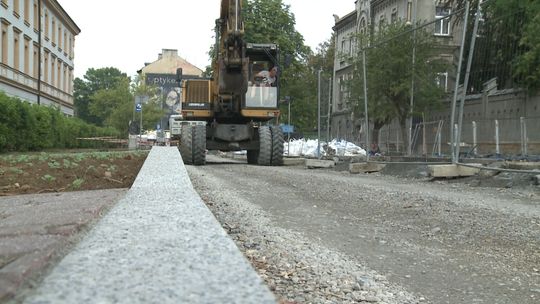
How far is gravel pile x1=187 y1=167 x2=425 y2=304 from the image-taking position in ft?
12.4

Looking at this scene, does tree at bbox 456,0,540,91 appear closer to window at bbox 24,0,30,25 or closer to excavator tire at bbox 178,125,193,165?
excavator tire at bbox 178,125,193,165

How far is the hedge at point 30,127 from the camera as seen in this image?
20.5 metres

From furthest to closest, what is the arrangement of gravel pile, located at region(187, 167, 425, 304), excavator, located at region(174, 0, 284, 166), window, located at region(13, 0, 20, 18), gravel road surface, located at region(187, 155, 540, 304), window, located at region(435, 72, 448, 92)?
window, located at region(13, 0, 20, 18)
window, located at region(435, 72, 448, 92)
excavator, located at region(174, 0, 284, 166)
gravel road surface, located at region(187, 155, 540, 304)
gravel pile, located at region(187, 167, 425, 304)

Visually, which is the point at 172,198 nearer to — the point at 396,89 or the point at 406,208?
the point at 406,208

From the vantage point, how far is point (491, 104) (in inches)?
530

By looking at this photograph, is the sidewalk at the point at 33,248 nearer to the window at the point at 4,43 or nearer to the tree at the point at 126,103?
the window at the point at 4,43

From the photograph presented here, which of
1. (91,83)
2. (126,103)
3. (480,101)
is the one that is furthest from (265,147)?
(91,83)

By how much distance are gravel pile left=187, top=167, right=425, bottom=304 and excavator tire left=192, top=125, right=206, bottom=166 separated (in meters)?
12.4

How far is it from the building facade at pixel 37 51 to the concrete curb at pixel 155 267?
123ft

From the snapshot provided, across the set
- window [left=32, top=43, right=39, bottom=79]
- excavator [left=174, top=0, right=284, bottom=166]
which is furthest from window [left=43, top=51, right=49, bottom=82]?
excavator [left=174, top=0, right=284, bottom=166]

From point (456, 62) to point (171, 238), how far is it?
38.2 feet

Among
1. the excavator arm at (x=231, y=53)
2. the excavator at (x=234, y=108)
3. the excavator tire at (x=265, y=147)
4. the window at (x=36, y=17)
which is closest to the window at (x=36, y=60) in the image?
the window at (x=36, y=17)

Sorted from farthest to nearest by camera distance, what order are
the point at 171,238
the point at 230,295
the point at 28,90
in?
the point at 28,90 → the point at 171,238 → the point at 230,295

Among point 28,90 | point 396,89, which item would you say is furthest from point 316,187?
point 28,90
